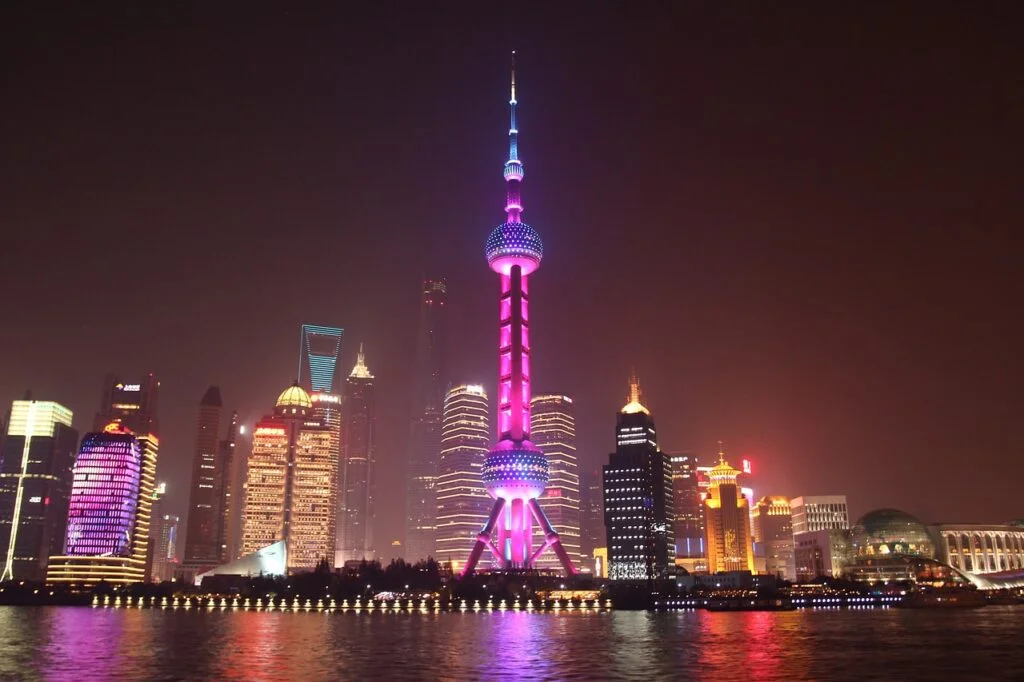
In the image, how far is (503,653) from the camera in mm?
76438

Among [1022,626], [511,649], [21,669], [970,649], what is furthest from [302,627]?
[1022,626]

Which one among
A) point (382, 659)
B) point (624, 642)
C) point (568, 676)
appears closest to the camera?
point (568, 676)

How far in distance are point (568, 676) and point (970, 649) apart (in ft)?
150

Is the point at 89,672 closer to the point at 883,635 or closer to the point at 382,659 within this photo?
the point at 382,659

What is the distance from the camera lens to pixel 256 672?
2377 inches

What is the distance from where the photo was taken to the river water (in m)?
60.6

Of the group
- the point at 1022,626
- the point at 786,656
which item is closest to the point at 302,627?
the point at 786,656

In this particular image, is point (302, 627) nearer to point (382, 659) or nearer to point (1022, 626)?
point (382, 659)

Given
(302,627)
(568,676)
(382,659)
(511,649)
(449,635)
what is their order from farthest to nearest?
(302,627), (449,635), (511,649), (382,659), (568,676)

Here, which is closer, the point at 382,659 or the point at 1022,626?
the point at 382,659

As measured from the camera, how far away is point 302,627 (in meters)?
118

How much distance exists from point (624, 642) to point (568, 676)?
1369 inches

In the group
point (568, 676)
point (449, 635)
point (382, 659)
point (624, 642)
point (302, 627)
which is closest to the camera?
point (568, 676)

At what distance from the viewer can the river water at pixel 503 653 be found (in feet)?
199
